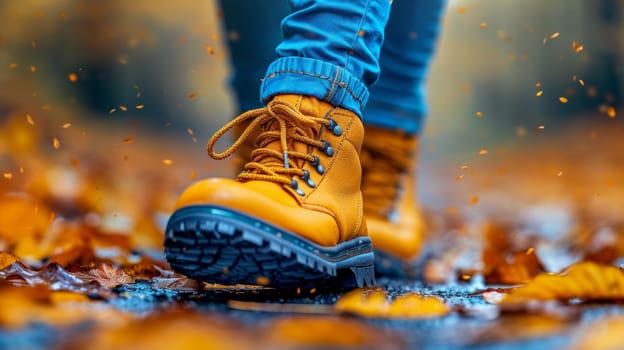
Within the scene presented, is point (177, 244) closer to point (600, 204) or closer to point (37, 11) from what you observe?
point (600, 204)

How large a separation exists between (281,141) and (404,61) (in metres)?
0.81

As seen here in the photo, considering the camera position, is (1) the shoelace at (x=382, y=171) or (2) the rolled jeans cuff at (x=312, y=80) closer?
(2) the rolled jeans cuff at (x=312, y=80)

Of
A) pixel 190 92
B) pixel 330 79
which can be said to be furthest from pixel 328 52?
pixel 190 92

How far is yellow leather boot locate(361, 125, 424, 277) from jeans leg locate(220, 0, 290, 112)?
36 cm

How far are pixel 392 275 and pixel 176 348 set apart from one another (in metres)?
1.12

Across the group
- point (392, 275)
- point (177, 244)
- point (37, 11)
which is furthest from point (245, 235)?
point (37, 11)

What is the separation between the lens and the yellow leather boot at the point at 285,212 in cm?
89

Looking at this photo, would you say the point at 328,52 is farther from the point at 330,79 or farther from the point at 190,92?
the point at 190,92

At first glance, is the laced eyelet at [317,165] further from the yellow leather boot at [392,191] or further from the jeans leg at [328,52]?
the yellow leather boot at [392,191]

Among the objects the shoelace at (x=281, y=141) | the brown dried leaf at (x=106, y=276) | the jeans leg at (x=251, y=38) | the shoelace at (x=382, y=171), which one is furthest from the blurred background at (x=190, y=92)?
the shoelace at (x=281, y=141)

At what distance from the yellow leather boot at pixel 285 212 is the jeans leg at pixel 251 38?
704 mm

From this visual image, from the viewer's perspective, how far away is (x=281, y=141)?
1037mm

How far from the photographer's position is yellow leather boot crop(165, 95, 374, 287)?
89 centimetres

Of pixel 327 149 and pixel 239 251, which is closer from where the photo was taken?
pixel 239 251
